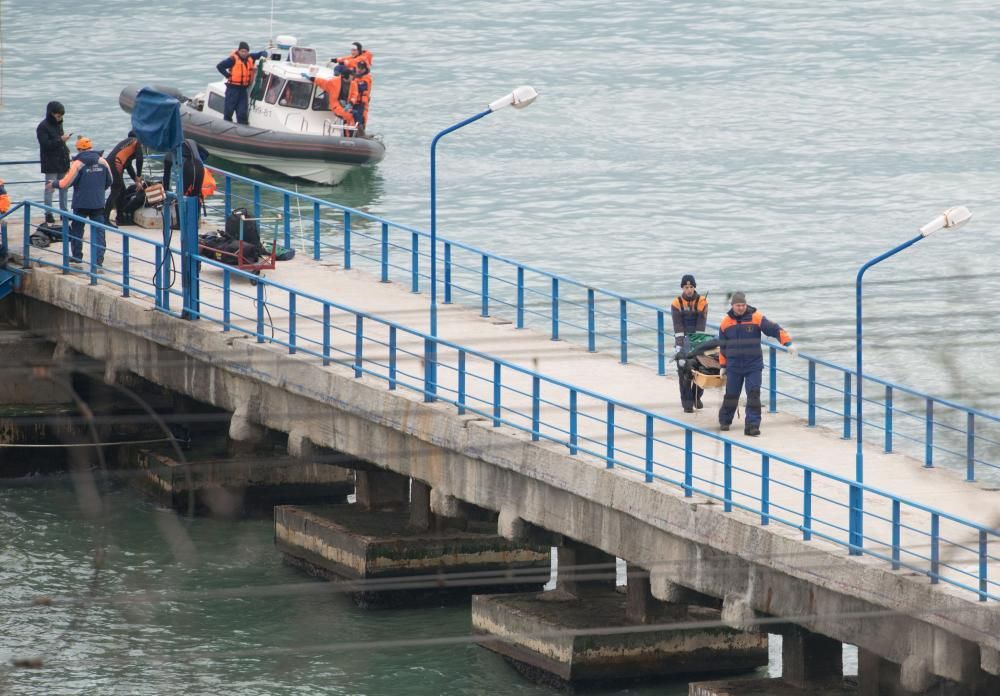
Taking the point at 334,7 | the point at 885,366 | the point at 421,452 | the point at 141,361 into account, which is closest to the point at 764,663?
the point at 421,452

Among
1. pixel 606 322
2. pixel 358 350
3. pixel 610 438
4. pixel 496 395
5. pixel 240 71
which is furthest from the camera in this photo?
pixel 240 71

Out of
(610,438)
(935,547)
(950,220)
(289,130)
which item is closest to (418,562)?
(610,438)

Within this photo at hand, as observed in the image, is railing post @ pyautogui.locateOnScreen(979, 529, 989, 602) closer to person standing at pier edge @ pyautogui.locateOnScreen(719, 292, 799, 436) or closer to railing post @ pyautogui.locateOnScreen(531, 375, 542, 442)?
person standing at pier edge @ pyautogui.locateOnScreen(719, 292, 799, 436)

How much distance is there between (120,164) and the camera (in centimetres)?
2866

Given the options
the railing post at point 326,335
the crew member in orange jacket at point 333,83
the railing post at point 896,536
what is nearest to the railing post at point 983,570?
the railing post at point 896,536

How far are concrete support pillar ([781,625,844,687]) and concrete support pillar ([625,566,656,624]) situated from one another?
1.82 m

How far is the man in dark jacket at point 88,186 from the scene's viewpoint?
87.6 feet

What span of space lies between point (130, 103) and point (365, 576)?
25.6 metres

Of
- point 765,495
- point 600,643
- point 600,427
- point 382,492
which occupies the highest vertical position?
point 765,495

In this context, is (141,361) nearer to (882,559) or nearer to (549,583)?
(549,583)

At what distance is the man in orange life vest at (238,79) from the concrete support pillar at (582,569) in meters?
22.4

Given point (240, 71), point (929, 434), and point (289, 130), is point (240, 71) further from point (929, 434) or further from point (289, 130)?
point (929, 434)

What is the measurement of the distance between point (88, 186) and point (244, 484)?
425 cm

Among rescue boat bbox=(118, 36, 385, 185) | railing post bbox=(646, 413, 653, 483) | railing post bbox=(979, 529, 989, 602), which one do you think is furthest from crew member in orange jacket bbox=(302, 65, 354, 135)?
railing post bbox=(979, 529, 989, 602)
